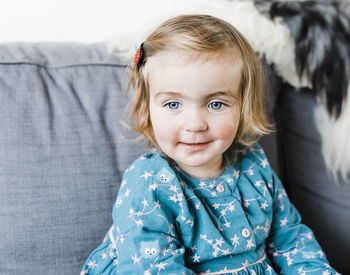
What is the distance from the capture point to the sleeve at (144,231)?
2.54 feet

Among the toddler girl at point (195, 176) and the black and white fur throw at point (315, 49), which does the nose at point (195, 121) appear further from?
the black and white fur throw at point (315, 49)

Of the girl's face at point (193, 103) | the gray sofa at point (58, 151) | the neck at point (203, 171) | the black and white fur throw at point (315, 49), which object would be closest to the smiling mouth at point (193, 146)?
the girl's face at point (193, 103)

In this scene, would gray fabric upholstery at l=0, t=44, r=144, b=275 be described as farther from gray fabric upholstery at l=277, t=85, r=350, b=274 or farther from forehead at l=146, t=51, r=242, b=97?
gray fabric upholstery at l=277, t=85, r=350, b=274

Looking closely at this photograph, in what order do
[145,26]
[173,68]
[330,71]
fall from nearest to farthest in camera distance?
1. [173,68]
2. [145,26]
3. [330,71]

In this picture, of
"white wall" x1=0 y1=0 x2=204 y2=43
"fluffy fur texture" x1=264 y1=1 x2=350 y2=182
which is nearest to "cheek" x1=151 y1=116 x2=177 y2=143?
"white wall" x1=0 y1=0 x2=204 y2=43

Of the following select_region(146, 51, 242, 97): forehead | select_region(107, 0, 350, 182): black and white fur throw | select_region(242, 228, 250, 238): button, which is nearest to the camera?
select_region(146, 51, 242, 97): forehead

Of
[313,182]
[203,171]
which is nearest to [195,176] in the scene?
[203,171]

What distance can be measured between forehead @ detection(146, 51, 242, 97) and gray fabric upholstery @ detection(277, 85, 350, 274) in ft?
1.57

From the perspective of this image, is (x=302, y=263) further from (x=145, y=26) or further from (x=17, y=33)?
(x=17, y=33)

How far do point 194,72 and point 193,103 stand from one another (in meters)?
0.06

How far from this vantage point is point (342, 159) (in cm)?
118

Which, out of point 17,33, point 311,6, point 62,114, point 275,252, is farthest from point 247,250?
point 17,33

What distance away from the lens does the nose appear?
792 millimetres

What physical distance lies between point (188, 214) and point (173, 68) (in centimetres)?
30
